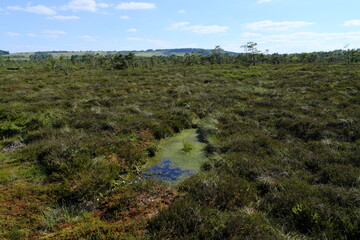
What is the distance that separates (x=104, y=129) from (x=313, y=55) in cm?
10187

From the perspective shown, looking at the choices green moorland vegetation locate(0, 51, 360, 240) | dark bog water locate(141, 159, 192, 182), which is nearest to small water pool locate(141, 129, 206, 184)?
dark bog water locate(141, 159, 192, 182)

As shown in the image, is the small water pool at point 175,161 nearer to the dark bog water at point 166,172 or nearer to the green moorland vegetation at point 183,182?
the dark bog water at point 166,172

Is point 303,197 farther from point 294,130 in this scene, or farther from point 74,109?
point 74,109

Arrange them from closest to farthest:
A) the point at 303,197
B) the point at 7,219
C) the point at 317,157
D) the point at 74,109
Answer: the point at 7,219, the point at 303,197, the point at 317,157, the point at 74,109

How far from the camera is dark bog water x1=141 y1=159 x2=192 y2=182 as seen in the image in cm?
662

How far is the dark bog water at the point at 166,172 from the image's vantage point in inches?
261

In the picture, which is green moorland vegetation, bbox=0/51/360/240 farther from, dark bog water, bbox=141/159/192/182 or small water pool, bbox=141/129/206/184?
dark bog water, bbox=141/159/192/182

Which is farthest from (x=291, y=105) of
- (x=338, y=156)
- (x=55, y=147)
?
(x=55, y=147)

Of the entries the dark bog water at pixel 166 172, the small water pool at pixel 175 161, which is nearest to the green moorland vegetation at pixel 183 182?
the small water pool at pixel 175 161

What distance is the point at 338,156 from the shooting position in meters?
7.14

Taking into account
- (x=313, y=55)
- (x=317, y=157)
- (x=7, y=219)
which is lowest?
(x=7, y=219)

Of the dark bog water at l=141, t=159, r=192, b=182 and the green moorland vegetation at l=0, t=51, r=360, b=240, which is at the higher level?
the green moorland vegetation at l=0, t=51, r=360, b=240

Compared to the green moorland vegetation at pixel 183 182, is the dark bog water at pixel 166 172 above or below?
below

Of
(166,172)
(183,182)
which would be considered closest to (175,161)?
(166,172)
